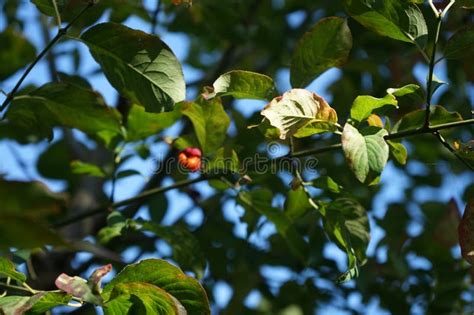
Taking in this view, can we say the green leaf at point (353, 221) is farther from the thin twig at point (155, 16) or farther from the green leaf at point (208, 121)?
the thin twig at point (155, 16)

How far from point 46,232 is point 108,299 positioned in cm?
50

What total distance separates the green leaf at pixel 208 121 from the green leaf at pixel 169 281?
418mm

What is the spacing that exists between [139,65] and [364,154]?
0.44 meters

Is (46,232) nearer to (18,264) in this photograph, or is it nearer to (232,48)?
(18,264)

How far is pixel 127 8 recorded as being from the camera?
1777 millimetres

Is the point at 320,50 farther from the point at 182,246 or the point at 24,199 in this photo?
the point at 24,199

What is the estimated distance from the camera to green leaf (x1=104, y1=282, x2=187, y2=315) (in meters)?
1.00

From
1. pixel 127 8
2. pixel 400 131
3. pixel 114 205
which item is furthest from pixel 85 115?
pixel 400 131

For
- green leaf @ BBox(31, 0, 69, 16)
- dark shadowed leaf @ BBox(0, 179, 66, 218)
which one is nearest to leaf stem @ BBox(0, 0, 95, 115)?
green leaf @ BBox(31, 0, 69, 16)

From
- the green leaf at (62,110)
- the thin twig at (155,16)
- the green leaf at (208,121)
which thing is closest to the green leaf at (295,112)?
the green leaf at (208,121)

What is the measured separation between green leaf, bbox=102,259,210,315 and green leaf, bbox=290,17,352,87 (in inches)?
18.8

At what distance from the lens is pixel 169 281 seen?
1062 mm

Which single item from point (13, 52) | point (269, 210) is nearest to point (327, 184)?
point (269, 210)

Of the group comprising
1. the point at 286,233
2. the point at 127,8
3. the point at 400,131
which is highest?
the point at 127,8
